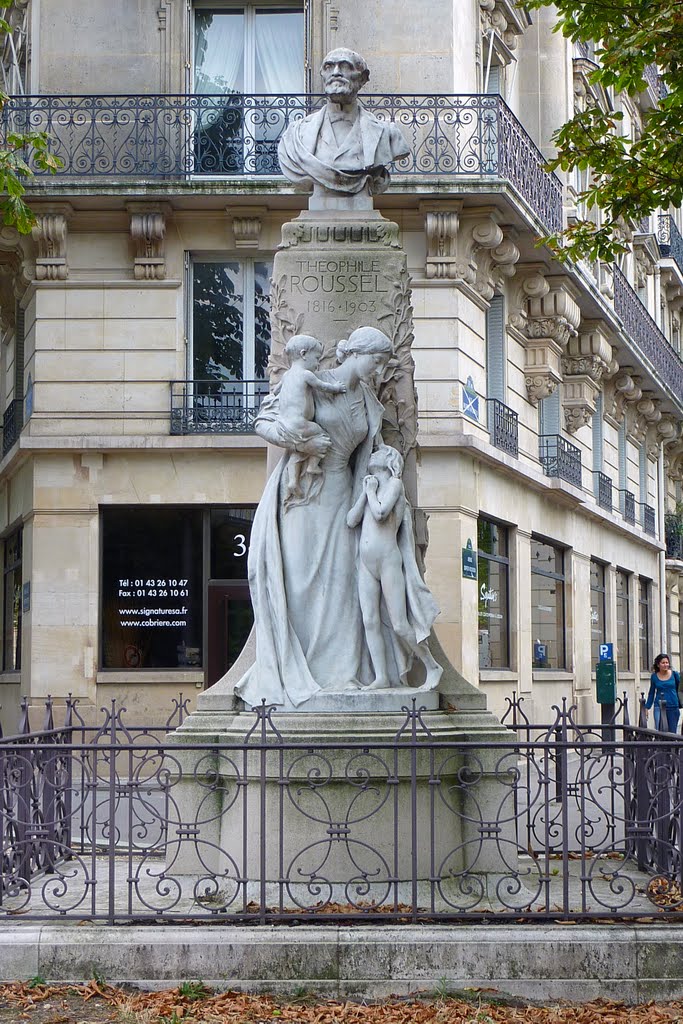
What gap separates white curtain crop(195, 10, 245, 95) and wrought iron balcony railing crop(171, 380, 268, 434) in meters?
4.10

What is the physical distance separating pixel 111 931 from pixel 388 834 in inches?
61.0

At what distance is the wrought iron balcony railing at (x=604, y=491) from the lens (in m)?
30.4

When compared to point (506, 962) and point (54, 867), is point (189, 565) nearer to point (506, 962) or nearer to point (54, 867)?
point (54, 867)

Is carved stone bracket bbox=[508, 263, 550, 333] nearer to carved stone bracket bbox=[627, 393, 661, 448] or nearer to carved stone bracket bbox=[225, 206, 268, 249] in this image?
carved stone bracket bbox=[225, 206, 268, 249]

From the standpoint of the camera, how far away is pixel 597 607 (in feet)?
99.9

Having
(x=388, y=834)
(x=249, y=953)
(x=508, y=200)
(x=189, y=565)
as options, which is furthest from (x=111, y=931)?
(x=508, y=200)

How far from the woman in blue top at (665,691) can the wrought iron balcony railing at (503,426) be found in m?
3.79

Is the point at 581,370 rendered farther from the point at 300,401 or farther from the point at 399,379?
the point at 300,401

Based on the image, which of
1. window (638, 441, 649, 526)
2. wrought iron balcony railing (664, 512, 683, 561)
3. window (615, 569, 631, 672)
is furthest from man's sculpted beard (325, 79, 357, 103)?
wrought iron balcony railing (664, 512, 683, 561)

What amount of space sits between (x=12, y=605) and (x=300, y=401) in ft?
50.5

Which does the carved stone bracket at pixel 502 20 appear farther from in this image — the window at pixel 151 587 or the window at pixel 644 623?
the window at pixel 644 623

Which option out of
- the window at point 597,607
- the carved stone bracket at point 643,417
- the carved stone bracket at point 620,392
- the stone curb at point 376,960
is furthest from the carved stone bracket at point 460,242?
the stone curb at point 376,960

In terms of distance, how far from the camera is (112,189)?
2036cm

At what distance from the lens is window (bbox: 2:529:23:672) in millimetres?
22703
